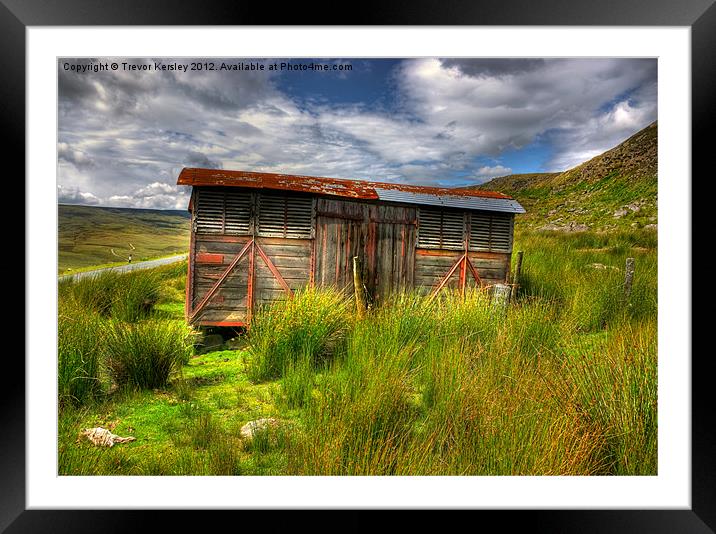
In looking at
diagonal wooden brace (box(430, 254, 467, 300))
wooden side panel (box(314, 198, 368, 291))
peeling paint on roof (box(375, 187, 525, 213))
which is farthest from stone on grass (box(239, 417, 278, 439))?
diagonal wooden brace (box(430, 254, 467, 300))

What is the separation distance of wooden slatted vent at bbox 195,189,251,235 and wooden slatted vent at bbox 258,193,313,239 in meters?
0.31

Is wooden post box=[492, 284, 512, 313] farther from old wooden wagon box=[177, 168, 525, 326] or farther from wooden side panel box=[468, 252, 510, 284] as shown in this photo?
wooden side panel box=[468, 252, 510, 284]

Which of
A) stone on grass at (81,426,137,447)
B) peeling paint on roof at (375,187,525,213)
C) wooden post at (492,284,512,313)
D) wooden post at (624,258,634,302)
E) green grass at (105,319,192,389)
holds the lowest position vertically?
stone on grass at (81,426,137,447)

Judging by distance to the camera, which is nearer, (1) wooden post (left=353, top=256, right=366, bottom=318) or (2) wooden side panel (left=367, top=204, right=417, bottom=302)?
(1) wooden post (left=353, top=256, right=366, bottom=318)

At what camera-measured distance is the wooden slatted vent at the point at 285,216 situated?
7613mm

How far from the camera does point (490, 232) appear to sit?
9180mm

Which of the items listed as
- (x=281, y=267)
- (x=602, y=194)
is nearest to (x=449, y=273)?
(x=281, y=267)

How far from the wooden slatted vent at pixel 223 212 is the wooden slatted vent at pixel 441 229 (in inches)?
154

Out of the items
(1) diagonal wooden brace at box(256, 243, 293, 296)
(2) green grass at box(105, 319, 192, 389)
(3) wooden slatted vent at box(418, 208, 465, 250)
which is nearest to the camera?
(2) green grass at box(105, 319, 192, 389)

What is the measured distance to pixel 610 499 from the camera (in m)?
2.37

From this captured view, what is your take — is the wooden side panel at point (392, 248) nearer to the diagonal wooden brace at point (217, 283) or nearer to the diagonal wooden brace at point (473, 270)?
the diagonal wooden brace at point (473, 270)

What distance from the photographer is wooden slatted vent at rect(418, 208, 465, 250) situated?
876cm
